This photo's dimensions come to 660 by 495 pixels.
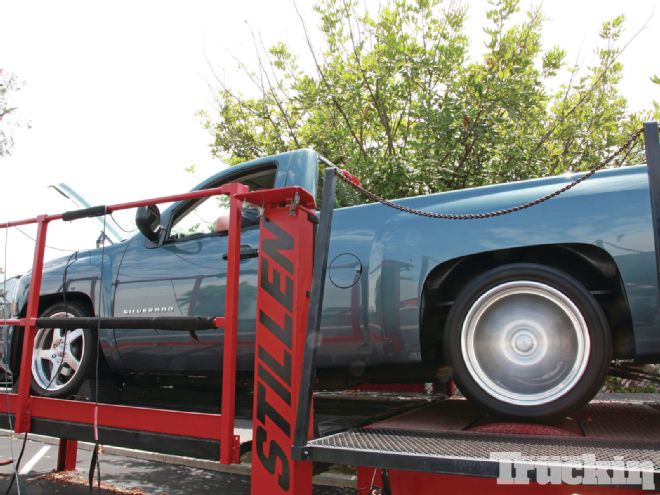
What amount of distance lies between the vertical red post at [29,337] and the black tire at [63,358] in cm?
51

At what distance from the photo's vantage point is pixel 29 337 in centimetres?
328

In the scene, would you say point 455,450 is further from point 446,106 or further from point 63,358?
point 446,106

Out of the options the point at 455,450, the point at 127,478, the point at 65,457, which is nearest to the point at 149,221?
the point at 455,450

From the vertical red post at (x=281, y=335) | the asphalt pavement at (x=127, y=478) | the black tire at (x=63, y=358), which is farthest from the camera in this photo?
the asphalt pavement at (x=127, y=478)

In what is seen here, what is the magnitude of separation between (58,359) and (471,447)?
3121 mm

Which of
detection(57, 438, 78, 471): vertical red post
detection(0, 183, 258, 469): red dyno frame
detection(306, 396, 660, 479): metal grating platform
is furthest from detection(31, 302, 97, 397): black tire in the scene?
detection(306, 396, 660, 479): metal grating platform

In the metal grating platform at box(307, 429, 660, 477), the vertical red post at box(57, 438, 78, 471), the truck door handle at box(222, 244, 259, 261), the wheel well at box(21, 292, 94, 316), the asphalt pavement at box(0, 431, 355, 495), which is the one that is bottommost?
the asphalt pavement at box(0, 431, 355, 495)

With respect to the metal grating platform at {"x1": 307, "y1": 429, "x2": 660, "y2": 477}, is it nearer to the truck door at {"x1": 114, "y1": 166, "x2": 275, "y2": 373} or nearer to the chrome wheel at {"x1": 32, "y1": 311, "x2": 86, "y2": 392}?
the truck door at {"x1": 114, "y1": 166, "x2": 275, "y2": 373}

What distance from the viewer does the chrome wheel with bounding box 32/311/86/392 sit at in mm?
3898

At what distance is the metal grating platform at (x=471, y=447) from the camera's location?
1.75m

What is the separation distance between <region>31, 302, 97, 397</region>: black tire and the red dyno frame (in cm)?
50

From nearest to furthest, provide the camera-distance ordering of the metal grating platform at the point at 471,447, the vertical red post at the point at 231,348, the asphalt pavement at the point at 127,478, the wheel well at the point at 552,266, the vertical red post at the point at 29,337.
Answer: the metal grating platform at the point at 471,447 → the vertical red post at the point at 231,348 → the wheel well at the point at 552,266 → the vertical red post at the point at 29,337 → the asphalt pavement at the point at 127,478

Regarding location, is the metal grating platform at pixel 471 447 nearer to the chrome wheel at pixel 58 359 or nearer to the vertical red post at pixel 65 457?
the chrome wheel at pixel 58 359

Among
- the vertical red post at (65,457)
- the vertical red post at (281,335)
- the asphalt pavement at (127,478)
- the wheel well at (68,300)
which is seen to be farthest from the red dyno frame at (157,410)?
the vertical red post at (65,457)
